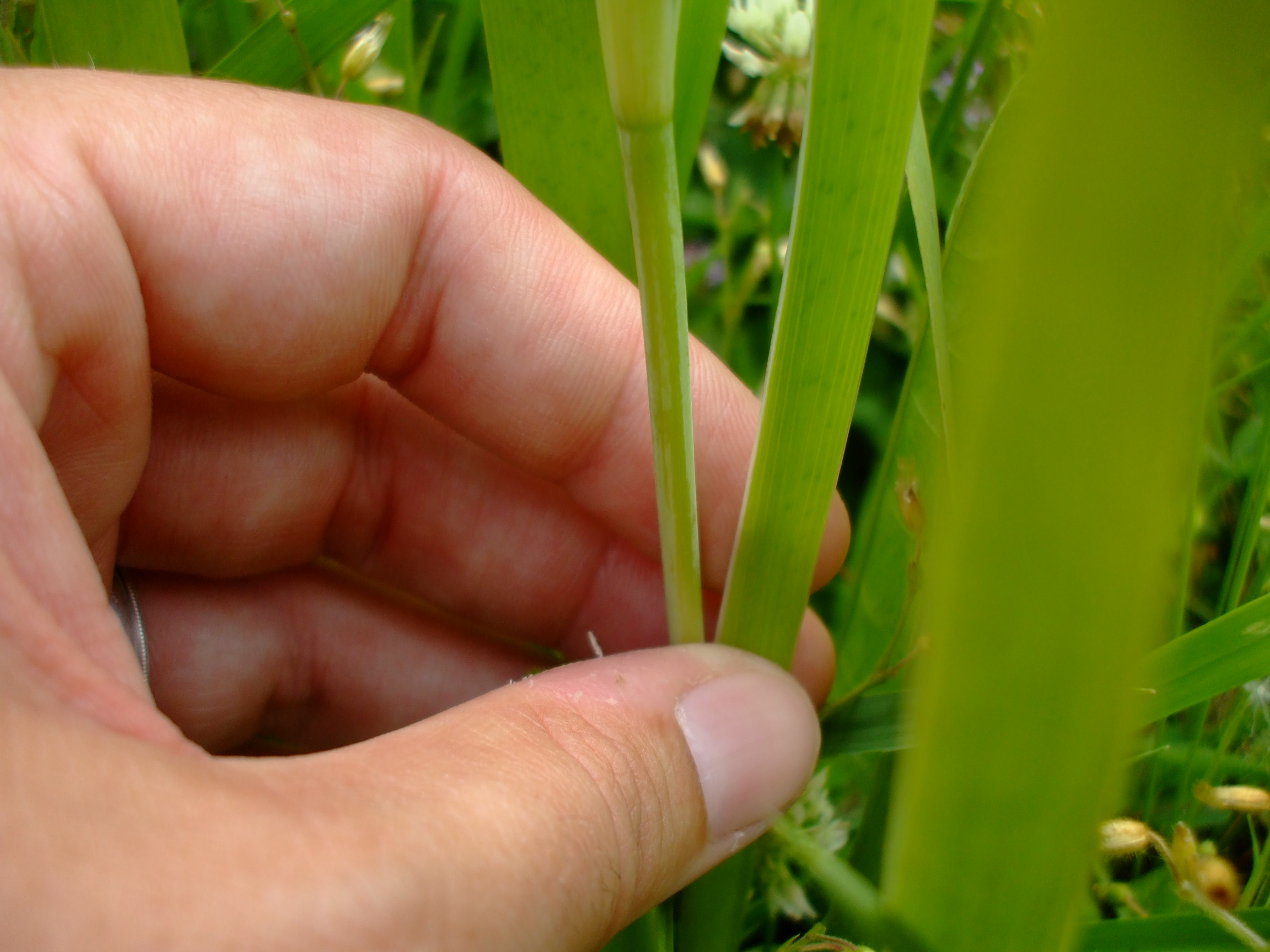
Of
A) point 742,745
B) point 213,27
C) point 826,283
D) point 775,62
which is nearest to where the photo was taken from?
point 826,283

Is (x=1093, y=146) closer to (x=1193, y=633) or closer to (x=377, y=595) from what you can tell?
(x=1193, y=633)

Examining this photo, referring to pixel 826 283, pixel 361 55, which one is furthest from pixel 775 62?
pixel 826 283

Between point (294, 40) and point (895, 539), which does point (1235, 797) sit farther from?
point (294, 40)

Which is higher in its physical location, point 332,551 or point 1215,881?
point 1215,881

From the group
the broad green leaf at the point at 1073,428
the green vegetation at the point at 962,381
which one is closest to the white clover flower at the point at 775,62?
the green vegetation at the point at 962,381

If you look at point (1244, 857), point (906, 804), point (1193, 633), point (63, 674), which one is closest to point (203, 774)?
point (63, 674)

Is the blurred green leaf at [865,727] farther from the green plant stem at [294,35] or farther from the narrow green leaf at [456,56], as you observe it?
the narrow green leaf at [456,56]

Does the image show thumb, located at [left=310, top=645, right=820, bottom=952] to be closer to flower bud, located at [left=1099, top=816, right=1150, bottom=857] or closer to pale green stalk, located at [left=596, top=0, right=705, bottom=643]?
pale green stalk, located at [left=596, top=0, right=705, bottom=643]
